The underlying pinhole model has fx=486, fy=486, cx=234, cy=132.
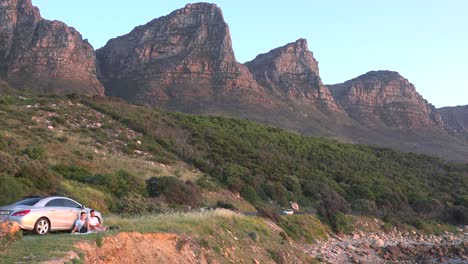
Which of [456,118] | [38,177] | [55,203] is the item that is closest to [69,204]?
[55,203]

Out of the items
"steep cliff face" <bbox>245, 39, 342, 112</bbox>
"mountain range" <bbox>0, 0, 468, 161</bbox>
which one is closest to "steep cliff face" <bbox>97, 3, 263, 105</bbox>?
"mountain range" <bbox>0, 0, 468, 161</bbox>

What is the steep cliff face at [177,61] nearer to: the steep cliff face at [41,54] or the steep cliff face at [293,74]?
the steep cliff face at [41,54]

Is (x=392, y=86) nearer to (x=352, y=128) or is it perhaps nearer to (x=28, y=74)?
(x=352, y=128)

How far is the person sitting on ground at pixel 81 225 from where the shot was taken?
14672mm

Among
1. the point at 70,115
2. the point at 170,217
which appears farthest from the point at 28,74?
the point at 170,217

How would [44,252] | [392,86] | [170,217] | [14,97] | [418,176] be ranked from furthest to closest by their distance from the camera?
[392,86], [418,176], [14,97], [170,217], [44,252]

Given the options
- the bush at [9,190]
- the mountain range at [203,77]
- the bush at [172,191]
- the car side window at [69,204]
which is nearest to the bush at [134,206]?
the bush at [172,191]

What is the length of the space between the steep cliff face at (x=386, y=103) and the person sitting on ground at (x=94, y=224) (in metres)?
126

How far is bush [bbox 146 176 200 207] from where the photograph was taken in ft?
90.7

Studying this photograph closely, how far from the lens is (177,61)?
115812mm

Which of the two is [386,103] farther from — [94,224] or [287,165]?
[94,224]

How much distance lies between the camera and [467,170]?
76000mm

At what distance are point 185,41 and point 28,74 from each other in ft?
132

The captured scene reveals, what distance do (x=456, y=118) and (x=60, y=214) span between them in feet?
593
